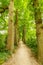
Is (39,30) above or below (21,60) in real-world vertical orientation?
above

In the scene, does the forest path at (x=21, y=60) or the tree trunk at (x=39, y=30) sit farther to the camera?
the forest path at (x=21, y=60)

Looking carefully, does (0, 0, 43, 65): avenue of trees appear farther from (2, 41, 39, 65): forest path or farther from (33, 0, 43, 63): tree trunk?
(2, 41, 39, 65): forest path

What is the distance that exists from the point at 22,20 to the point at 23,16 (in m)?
1.37

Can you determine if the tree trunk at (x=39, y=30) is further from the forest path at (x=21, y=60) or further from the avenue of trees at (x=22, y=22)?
the forest path at (x=21, y=60)

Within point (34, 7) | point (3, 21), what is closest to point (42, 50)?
point (34, 7)

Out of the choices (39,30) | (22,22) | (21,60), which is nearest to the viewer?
(39,30)

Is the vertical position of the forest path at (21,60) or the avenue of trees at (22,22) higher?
the avenue of trees at (22,22)

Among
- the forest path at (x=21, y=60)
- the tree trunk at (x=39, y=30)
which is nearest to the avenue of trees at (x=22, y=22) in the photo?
the tree trunk at (x=39, y=30)

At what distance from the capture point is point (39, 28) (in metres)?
11.6

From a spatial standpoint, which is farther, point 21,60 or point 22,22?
point 22,22

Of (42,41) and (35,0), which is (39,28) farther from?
(35,0)

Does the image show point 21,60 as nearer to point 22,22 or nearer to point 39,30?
point 39,30

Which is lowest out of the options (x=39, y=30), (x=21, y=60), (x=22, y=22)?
(x=21, y=60)

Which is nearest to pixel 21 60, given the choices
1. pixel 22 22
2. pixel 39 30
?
pixel 39 30
